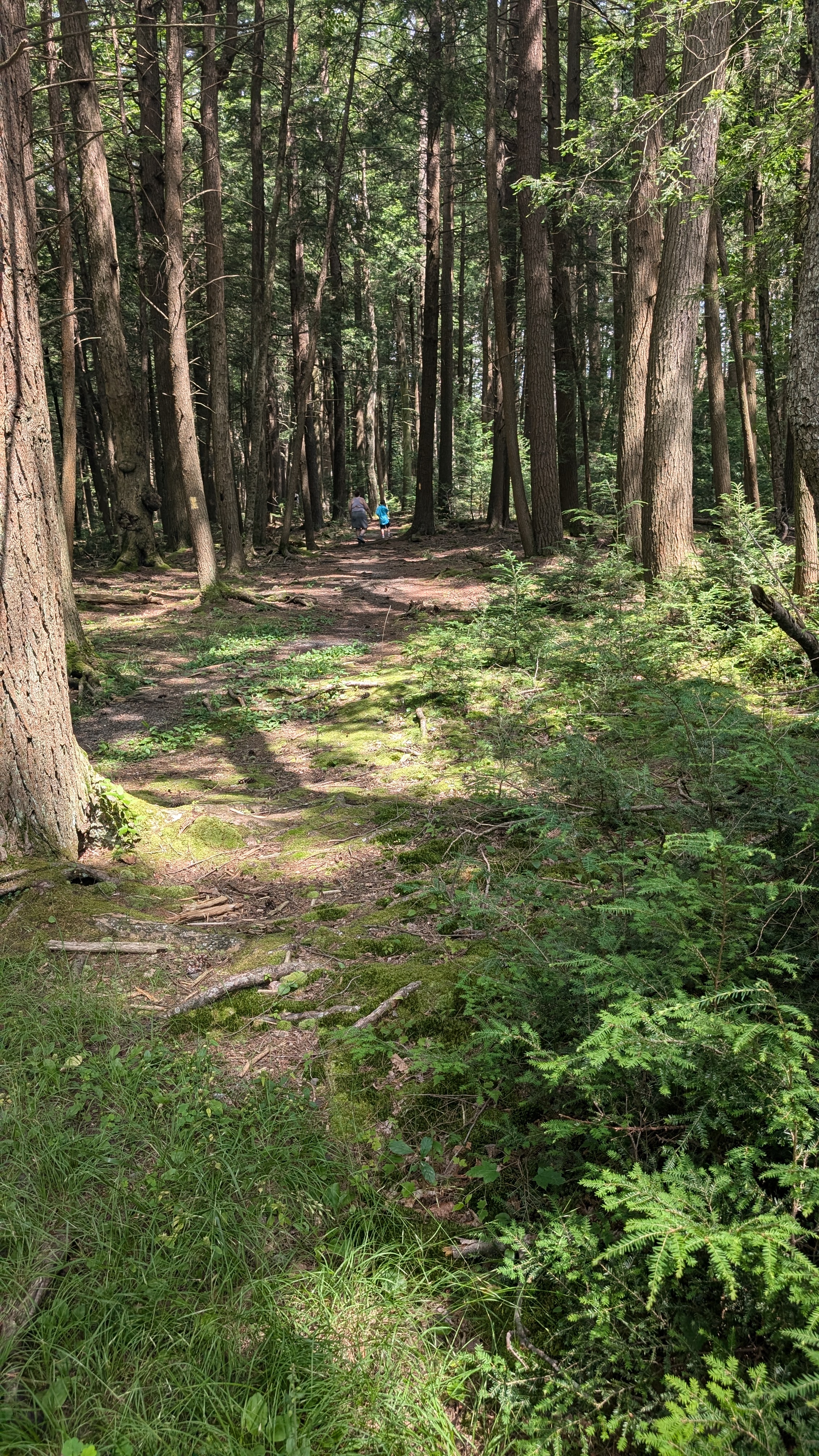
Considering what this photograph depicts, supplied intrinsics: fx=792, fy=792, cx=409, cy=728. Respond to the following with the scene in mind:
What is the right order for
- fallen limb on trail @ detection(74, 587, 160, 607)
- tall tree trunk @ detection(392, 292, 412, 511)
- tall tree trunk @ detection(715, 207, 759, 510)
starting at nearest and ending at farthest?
fallen limb on trail @ detection(74, 587, 160, 607)
tall tree trunk @ detection(715, 207, 759, 510)
tall tree trunk @ detection(392, 292, 412, 511)

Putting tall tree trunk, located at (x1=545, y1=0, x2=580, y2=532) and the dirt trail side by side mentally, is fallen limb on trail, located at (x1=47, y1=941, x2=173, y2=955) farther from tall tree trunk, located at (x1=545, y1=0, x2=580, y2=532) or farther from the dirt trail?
tall tree trunk, located at (x1=545, y1=0, x2=580, y2=532)

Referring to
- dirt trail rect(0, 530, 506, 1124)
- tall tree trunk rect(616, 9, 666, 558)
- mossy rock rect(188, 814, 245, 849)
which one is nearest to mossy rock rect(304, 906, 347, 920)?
dirt trail rect(0, 530, 506, 1124)

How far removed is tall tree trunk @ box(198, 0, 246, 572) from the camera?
14.5m

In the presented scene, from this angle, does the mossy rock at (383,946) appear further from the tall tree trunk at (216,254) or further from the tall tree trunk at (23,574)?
the tall tree trunk at (216,254)

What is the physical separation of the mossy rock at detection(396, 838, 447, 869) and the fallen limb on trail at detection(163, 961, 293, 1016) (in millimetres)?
1258

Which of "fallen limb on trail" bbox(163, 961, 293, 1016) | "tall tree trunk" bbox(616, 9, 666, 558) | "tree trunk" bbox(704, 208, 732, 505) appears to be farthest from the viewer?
"tree trunk" bbox(704, 208, 732, 505)

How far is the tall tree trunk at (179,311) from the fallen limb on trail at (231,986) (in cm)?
1145

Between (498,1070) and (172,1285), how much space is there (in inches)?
46.3

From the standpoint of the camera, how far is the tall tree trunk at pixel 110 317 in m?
12.7

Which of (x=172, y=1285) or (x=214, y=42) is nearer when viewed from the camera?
(x=172, y=1285)

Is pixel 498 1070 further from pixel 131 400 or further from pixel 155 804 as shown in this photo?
pixel 131 400

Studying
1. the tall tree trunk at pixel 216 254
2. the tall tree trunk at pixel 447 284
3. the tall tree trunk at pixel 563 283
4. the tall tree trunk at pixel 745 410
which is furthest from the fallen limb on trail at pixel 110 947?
the tall tree trunk at pixel 447 284

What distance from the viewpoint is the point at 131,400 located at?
15227 mm

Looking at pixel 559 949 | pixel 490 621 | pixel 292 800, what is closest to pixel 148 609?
pixel 490 621
